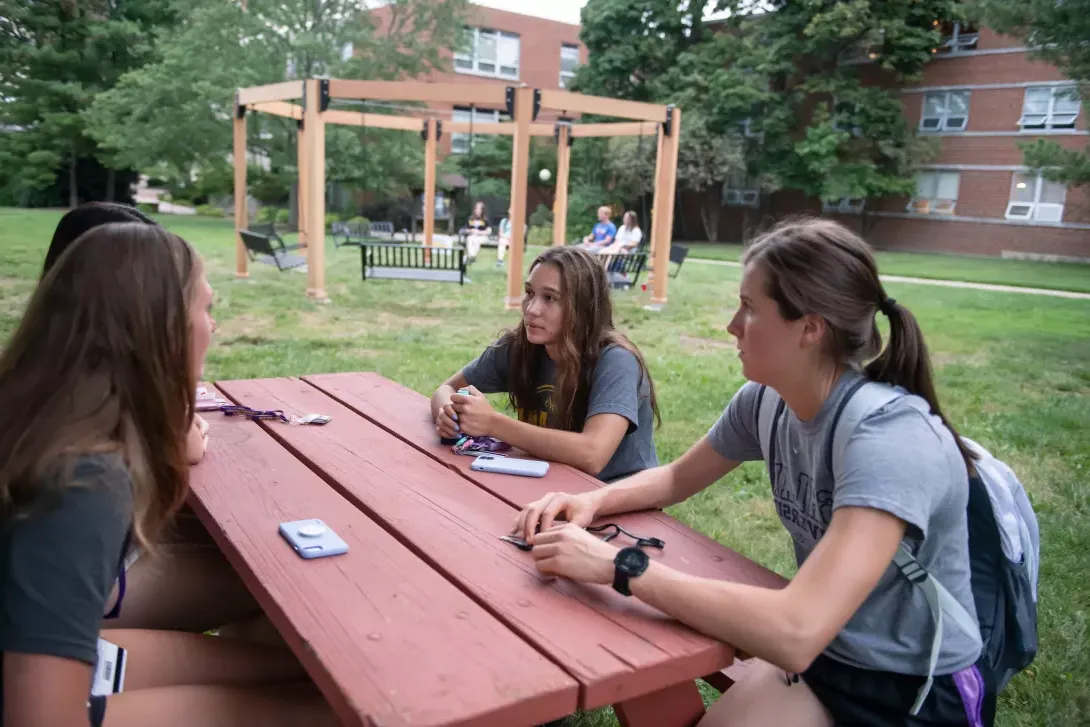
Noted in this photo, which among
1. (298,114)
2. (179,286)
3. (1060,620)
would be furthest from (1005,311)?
(179,286)

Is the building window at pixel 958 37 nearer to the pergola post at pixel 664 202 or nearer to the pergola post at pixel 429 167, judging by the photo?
the pergola post at pixel 429 167

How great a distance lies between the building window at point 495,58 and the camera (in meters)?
35.4

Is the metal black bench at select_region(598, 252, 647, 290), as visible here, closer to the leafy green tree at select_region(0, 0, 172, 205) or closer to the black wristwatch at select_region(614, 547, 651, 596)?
the leafy green tree at select_region(0, 0, 172, 205)

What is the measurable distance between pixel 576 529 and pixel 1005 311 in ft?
42.8

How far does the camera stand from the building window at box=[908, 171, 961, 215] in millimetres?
28266

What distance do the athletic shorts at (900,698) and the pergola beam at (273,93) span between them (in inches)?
419

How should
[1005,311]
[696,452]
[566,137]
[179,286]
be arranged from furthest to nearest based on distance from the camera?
[566,137]
[1005,311]
[696,452]
[179,286]

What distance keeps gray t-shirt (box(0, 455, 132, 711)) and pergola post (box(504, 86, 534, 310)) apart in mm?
8763

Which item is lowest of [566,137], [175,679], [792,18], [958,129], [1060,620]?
[1060,620]

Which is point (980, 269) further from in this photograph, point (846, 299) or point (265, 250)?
point (846, 299)

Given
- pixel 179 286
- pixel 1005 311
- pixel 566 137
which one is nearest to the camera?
pixel 179 286

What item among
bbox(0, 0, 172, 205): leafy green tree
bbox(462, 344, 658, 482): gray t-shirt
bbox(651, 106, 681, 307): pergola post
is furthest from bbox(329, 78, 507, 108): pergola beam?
bbox(462, 344, 658, 482): gray t-shirt

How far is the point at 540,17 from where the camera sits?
3609 cm

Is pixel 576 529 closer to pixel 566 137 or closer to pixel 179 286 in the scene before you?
pixel 179 286
